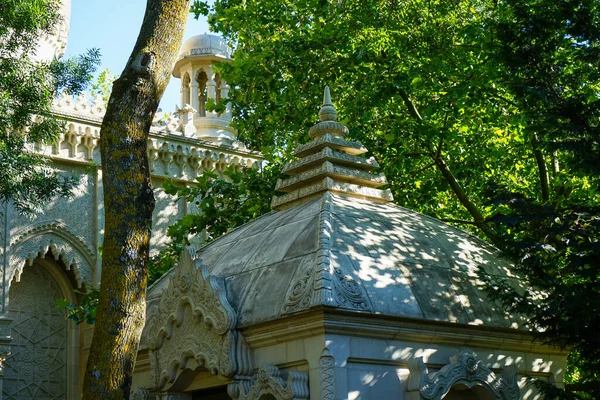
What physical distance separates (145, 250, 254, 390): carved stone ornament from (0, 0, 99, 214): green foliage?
5.54m

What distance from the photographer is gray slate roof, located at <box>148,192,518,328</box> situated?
6.82 meters

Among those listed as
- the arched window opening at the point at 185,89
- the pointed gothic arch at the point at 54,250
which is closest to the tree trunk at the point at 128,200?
the pointed gothic arch at the point at 54,250

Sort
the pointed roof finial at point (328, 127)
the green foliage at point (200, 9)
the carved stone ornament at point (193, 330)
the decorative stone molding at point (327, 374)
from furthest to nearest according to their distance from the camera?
the green foliage at point (200, 9) < the pointed roof finial at point (328, 127) < the carved stone ornament at point (193, 330) < the decorative stone molding at point (327, 374)

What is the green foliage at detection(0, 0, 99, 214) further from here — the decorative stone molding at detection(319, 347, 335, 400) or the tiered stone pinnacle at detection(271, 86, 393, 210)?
the decorative stone molding at detection(319, 347, 335, 400)

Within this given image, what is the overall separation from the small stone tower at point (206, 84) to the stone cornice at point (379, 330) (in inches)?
Answer: 722

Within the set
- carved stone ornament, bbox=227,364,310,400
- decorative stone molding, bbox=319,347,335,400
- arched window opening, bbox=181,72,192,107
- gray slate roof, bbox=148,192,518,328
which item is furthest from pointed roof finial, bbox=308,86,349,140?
arched window opening, bbox=181,72,192,107

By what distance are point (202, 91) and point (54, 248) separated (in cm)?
681

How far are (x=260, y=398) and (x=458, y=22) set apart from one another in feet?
31.5

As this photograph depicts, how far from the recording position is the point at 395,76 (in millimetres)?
14016

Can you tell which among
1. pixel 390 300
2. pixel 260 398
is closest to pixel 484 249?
pixel 390 300

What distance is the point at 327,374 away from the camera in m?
6.47

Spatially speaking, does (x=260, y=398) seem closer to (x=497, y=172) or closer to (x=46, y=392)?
(x=497, y=172)

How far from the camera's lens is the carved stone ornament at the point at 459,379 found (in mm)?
6812

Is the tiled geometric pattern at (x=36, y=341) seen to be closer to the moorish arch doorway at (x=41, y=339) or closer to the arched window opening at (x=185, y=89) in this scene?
the moorish arch doorway at (x=41, y=339)
